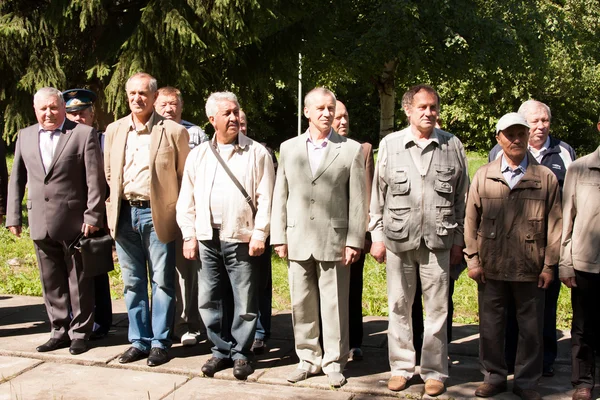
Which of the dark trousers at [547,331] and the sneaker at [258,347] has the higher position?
the dark trousers at [547,331]

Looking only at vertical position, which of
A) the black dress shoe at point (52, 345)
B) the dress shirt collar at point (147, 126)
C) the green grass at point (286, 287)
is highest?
the dress shirt collar at point (147, 126)

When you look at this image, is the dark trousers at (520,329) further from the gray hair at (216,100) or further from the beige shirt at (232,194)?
the gray hair at (216,100)

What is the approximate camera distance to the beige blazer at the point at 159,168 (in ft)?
19.0

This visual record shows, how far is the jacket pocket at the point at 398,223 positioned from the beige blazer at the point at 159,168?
1.72 metres

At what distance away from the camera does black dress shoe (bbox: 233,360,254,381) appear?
555 centimetres

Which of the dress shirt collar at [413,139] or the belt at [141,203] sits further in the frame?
the belt at [141,203]

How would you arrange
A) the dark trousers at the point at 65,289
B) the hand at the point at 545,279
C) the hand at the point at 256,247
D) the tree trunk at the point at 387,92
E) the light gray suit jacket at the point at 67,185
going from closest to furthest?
1. the hand at the point at 545,279
2. the hand at the point at 256,247
3. the light gray suit jacket at the point at 67,185
4. the dark trousers at the point at 65,289
5. the tree trunk at the point at 387,92

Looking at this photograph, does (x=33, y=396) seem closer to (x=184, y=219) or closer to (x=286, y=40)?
(x=184, y=219)

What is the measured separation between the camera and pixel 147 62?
9.96 meters

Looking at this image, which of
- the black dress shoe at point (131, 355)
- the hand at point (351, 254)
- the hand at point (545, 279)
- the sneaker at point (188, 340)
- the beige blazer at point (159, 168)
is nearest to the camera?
the hand at point (545, 279)

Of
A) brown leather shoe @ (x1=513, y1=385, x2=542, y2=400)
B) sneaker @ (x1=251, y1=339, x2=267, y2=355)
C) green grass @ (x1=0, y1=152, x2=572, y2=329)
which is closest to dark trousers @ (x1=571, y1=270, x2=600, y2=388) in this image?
brown leather shoe @ (x1=513, y1=385, x2=542, y2=400)

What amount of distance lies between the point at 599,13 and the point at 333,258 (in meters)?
28.8

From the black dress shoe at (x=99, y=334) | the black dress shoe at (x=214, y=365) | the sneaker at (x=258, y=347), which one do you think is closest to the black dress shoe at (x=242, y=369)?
the black dress shoe at (x=214, y=365)

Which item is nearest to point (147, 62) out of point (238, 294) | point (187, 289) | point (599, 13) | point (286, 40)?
point (286, 40)
